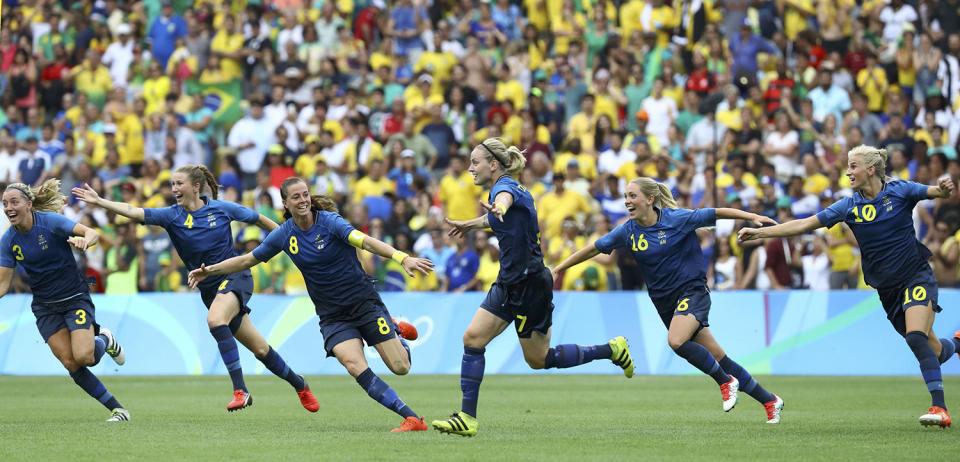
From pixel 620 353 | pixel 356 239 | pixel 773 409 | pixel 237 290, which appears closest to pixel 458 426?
pixel 356 239

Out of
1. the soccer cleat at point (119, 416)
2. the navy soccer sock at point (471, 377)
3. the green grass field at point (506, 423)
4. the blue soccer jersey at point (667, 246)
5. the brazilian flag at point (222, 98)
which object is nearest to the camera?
the green grass field at point (506, 423)

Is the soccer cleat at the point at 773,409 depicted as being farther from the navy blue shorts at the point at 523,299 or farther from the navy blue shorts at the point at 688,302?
the navy blue shorts at the point at 523,299

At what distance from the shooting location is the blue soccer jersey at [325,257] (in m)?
11.7

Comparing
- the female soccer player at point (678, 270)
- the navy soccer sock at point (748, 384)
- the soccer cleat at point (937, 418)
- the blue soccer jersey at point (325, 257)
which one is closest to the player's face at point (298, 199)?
the blue soccer jersey at point (325, 257)

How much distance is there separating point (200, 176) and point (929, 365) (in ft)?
23.2

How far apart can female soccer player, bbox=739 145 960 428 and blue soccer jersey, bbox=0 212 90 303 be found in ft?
20.3

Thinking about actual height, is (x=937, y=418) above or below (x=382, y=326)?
below

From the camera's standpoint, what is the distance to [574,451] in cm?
981

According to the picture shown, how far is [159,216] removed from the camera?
530 inches

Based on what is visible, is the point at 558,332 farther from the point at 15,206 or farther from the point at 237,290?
the point at 15,206

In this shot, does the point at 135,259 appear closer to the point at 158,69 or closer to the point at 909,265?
the point at 158,69

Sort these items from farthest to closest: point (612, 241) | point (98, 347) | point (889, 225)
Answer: point (98, 347), point (612, 241), point (889, 225)

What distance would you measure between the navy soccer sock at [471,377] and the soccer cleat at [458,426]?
5.9 inches

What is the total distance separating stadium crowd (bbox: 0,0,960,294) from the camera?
21891 millimetres
